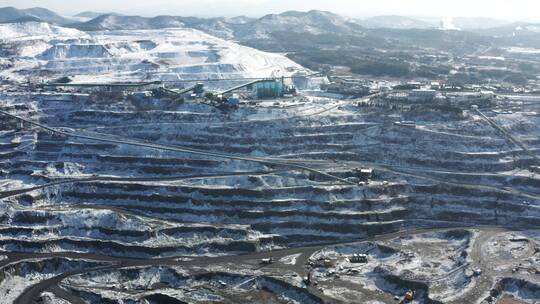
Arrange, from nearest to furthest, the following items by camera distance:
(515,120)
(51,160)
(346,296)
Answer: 1. (346,296)
2. (51,160)
3. (515,120)

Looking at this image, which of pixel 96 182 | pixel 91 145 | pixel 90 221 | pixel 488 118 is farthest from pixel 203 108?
pixel 488 118

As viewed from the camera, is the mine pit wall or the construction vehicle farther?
the construction vehicle

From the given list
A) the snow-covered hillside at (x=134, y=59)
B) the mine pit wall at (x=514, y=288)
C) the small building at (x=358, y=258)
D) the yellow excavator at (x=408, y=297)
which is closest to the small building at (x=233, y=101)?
the snow-covered hillside at (x=134, y=59)

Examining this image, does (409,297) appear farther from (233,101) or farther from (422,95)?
(422,95)

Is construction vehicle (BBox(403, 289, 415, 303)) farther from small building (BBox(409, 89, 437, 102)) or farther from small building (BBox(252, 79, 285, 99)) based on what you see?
small building (BBox(252, 79, 285, 99))

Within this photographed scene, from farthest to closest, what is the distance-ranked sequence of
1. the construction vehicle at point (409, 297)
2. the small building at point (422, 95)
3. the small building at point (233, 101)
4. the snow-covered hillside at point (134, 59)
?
the snow-covered hillside at point (134, 59) < the small building at point (422, 95) < the small building at point (233, 101) < the construction vehicle at point (409, 297)

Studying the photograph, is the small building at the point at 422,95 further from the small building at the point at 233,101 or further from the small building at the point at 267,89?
the small building at the point at 233,101

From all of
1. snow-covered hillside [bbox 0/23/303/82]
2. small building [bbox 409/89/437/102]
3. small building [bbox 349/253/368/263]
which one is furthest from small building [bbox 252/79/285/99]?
small building [bbox 349/253/368/263]

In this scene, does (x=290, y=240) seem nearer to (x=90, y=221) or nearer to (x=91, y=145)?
(x=90, y=221)
